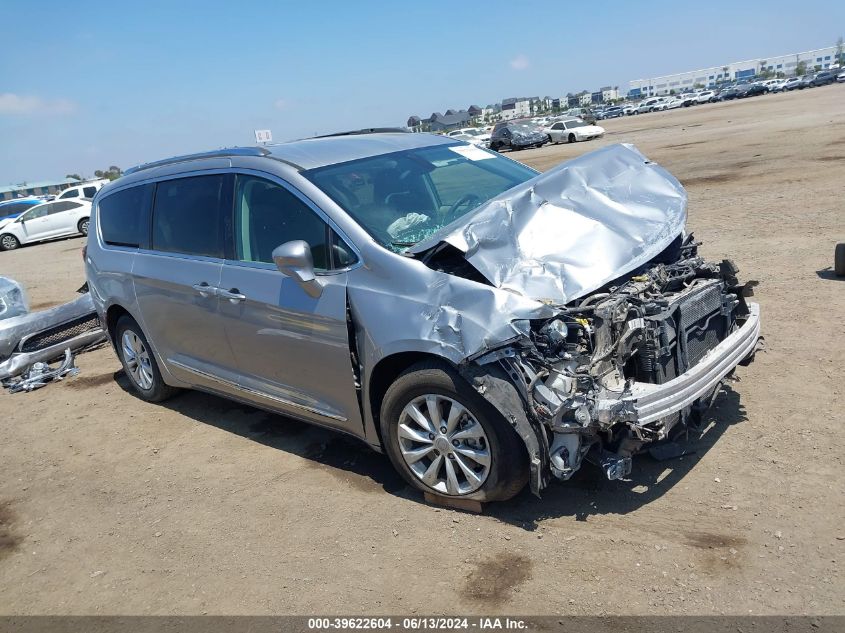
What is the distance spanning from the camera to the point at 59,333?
27.2 ft

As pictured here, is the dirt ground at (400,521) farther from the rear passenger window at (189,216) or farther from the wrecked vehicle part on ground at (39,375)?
the rear passenger window at (189,216)

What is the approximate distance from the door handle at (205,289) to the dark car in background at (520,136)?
3956cm


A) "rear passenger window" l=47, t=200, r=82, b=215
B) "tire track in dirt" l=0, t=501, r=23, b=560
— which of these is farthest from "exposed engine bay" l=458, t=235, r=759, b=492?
"rear passenger window" l=47, t=200, r=82, b=215

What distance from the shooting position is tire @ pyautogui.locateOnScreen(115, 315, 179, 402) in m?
6.05

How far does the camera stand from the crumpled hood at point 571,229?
359cm

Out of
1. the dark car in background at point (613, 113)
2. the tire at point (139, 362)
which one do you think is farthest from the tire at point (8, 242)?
the dark car in background at point (613, 113)

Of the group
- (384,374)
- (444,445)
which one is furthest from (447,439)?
(384,374)

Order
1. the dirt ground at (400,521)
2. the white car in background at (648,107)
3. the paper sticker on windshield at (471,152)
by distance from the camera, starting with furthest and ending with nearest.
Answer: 1. the white car in background at (648,107)
2. the paper sticker on windshield at (471,152)
3. the dirt ground at (400,521)

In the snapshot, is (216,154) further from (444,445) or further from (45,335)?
(45,335)

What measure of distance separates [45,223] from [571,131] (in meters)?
29.1

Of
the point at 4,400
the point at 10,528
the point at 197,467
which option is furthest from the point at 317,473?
the point at 4,400

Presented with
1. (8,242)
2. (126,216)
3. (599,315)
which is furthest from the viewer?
(8,242)

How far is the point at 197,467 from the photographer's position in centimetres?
499

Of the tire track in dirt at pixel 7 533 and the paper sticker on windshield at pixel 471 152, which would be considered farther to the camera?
the paper sticker on windshield at pixel 471 152
